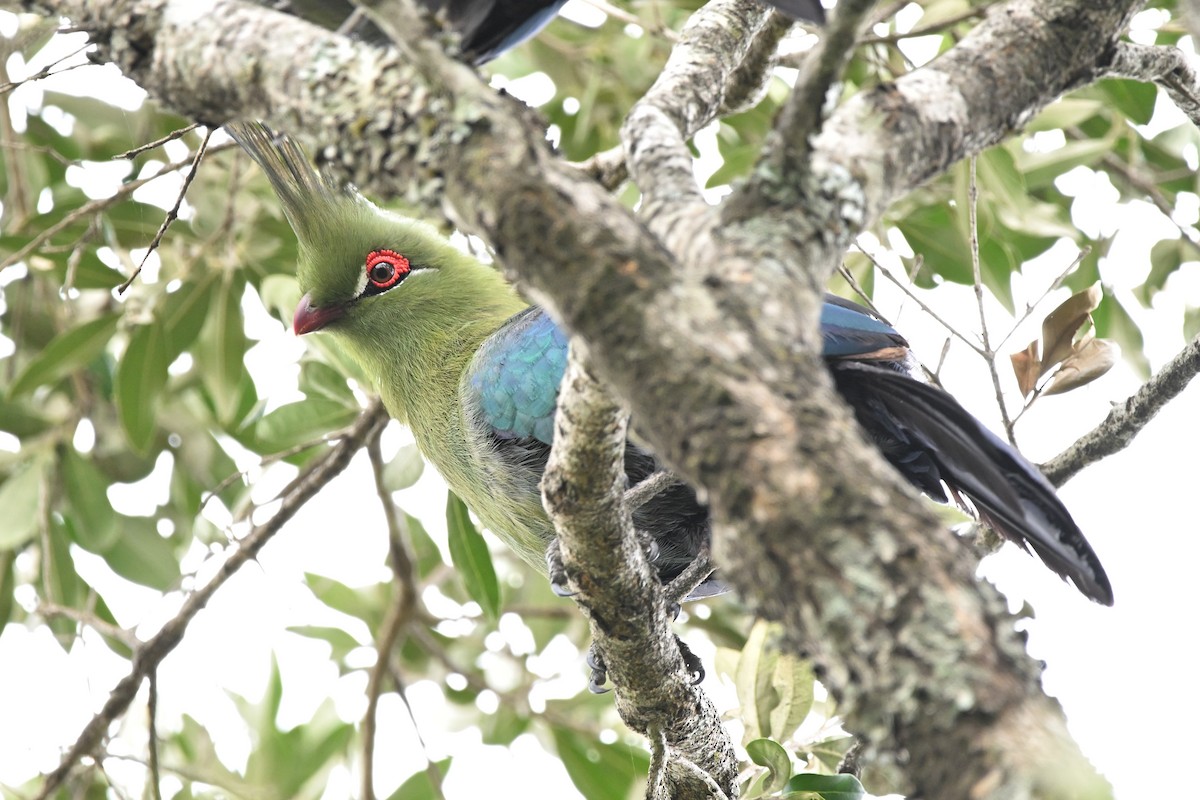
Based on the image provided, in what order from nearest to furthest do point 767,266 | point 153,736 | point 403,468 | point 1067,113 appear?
1. point 767,266
2. point 153,736
3. point 1067,113
4. point 403,468

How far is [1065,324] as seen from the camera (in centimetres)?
240

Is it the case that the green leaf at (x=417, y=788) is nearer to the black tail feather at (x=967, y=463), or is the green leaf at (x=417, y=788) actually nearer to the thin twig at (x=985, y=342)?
the black tail feather at (x=967, y=463)

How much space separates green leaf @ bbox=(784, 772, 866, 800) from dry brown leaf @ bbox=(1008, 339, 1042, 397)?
88 centimetres

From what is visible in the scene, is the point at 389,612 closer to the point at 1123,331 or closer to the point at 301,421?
the point at 301,421

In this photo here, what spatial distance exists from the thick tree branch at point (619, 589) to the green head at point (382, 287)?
124cm

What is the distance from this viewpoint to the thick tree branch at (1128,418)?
7.02 ft

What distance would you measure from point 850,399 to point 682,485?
44cm

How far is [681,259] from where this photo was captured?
1.14 m

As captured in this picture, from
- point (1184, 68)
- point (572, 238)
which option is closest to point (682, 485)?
point (1184, 68)

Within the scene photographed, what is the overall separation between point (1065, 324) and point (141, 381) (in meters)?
2.65

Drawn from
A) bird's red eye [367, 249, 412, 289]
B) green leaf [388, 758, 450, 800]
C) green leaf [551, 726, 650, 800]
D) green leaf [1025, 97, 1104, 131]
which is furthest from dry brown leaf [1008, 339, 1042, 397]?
green leaf [388, 758, 450, 800]

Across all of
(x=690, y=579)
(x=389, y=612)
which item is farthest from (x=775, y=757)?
(x=389, y=612)

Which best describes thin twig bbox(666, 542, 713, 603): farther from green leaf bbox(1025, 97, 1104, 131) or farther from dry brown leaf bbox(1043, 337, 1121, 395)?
green leaf bbox(1025, 97, 1104, 131)

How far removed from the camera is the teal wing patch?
282 cm
